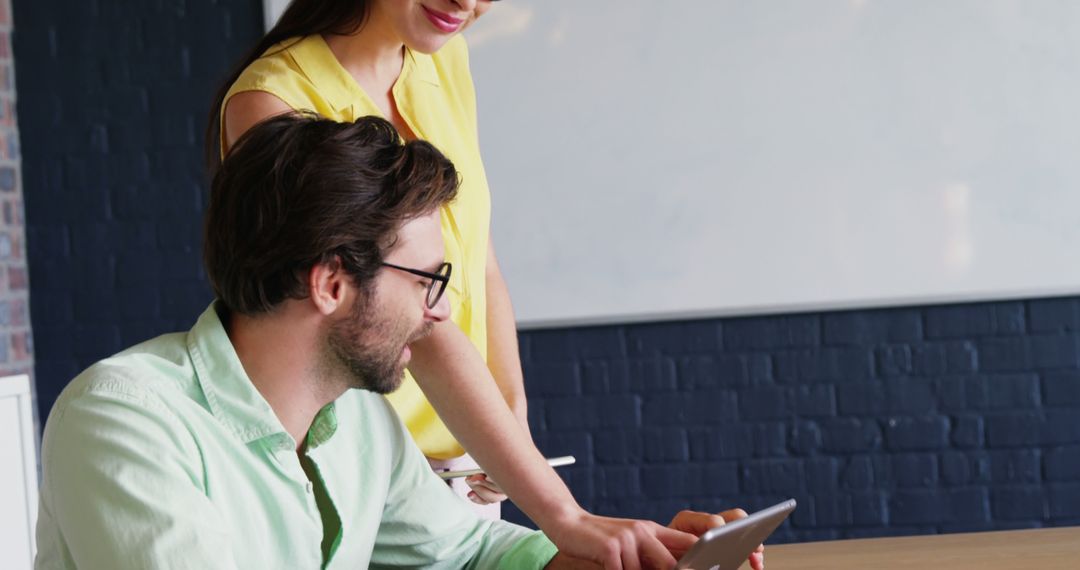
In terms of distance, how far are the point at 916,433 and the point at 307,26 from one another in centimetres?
236

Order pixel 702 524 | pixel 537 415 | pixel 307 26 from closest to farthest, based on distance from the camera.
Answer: pixel 702 524 < pixel 307 26 < pixel 537 415

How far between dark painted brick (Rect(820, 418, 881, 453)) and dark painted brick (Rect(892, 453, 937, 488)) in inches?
3.0

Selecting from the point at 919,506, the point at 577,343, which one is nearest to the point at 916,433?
the point at 919,506

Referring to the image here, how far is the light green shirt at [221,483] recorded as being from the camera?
3.33 ft

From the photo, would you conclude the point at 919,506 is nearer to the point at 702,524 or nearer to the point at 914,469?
the point at 914,469

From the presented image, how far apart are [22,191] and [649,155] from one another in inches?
72.9

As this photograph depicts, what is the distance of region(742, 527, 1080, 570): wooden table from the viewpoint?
1378 millimetres

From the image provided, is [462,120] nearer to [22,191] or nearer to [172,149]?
[172,149]

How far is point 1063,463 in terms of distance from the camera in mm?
3430

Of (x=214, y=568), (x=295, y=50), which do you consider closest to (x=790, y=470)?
(x=295, y=50)

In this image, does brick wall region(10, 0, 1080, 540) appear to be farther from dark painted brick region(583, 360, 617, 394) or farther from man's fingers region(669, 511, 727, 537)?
man's fingers region(669, 511, 727, 537)

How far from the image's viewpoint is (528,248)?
3.52 m

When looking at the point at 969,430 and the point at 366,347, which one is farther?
the point at 969,430

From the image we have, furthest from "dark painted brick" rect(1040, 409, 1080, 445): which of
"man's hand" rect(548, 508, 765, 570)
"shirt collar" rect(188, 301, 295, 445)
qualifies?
"shirt collar" rect(188, 301, 295, 445)
